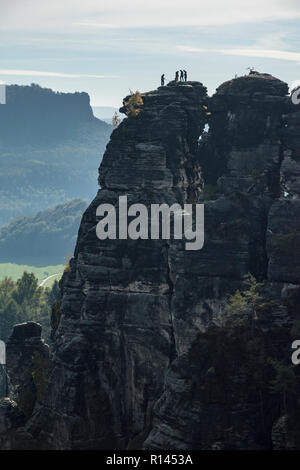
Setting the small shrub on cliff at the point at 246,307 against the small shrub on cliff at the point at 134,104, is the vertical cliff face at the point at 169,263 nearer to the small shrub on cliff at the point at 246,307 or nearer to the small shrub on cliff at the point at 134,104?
the small shrub on cliff at the point at 134,104

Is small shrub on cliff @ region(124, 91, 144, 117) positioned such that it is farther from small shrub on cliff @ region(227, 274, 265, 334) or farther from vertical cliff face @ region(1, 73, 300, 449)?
small shrub on cliff @ region(227, 274, 265, 334)

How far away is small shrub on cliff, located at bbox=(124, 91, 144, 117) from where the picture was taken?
106262 mm

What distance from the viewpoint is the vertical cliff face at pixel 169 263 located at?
93.5 meters

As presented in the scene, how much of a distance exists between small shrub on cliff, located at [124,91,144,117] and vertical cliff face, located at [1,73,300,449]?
2.44 feet

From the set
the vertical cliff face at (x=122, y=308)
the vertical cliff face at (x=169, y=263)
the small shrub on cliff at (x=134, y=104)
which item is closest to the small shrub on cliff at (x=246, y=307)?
the vertical cliff face at (x=169, y=263)

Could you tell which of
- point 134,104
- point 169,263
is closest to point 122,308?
point 169,263

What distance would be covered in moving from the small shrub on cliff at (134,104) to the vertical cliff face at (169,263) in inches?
29.2

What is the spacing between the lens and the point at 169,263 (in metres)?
97.4

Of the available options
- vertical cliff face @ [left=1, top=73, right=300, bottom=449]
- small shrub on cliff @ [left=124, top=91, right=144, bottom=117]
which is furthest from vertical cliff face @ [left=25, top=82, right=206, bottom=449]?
small shrub on cliff @ [left=124, top=91, right=144, bottom=117]

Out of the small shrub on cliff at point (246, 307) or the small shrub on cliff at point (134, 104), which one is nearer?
the small shrub on cliff at point (246, 307)

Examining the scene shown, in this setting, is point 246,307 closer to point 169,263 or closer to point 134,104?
point 169,263

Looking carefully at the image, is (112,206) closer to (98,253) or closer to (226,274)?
(98,253)
